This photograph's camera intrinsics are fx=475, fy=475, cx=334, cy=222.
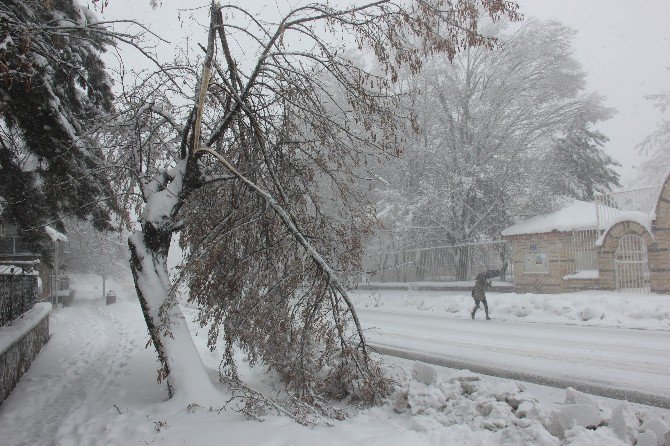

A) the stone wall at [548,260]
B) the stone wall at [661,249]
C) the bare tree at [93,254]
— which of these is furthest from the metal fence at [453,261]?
the bare tree at [93,254]

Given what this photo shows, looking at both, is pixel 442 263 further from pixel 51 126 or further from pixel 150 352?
pixel 51 126

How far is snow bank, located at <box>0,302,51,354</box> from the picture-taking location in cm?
770

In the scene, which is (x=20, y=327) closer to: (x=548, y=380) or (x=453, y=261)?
(x=548, y=380)

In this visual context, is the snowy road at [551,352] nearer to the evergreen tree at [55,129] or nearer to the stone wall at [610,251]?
the evergreen tree at [55,129]

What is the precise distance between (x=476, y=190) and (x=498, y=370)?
16.1m

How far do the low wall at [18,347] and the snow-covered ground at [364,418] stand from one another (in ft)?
0.93

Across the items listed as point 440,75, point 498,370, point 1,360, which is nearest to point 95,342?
point 1,360

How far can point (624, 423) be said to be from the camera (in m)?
4.43

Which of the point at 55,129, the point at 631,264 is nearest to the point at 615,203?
the point at 631,264

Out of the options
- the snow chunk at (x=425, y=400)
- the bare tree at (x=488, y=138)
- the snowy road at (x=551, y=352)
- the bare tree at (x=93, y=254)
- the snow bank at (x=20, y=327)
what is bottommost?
the snowy road at (x=551, y=352)

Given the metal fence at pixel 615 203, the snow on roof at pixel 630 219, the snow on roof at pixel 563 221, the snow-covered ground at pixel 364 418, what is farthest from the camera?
the snow on roof at pixel 563 221

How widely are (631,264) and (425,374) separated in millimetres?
13127

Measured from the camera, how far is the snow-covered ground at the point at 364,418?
4.57 meters

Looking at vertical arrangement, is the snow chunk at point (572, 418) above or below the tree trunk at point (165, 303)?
below
